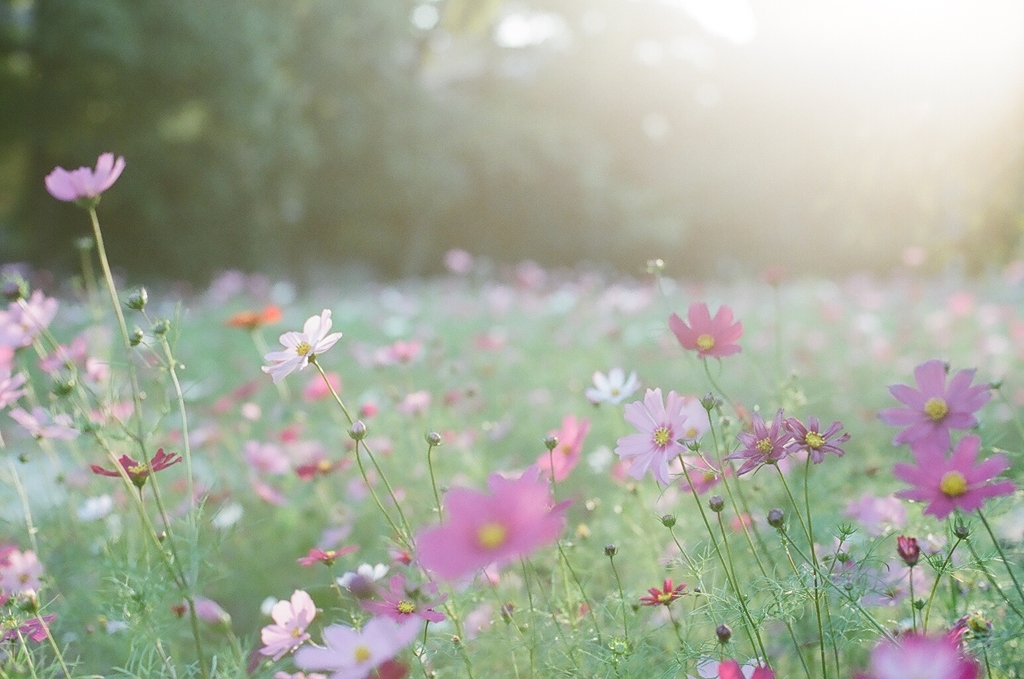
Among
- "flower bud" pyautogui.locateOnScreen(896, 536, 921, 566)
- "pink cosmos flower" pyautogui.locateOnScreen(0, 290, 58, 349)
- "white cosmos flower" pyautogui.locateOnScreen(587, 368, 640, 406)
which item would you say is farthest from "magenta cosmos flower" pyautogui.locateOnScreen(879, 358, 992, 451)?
"pink cosmos flower" pyautogui.locateOnScreen(0, 290, 58, 349)

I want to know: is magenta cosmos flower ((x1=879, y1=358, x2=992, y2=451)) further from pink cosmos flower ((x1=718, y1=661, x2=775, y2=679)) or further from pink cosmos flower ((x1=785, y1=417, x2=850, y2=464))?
pink cosmos flower ((x1=718, y1=661, x2=775, y2=679))

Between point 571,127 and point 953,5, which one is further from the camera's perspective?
point 571,127

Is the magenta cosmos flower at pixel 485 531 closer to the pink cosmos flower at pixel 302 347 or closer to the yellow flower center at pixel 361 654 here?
the yellow flower center at pixel 361 654

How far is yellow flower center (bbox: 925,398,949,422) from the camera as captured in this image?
88cm

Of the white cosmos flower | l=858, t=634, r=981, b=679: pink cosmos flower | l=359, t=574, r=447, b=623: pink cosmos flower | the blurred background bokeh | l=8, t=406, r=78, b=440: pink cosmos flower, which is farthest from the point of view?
the blurred background bokeh

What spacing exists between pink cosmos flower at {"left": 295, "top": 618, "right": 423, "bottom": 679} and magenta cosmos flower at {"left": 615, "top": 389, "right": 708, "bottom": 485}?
33cm

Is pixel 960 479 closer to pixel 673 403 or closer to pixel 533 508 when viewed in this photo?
pixel 673 403

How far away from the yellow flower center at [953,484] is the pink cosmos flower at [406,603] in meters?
0.51

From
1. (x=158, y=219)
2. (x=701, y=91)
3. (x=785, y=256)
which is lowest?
(x=158, y=219)

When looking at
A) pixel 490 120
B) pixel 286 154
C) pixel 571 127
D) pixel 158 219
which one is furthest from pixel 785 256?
pixel 158 219

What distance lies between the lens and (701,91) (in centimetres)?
1505

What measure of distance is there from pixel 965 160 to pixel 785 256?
12456mm

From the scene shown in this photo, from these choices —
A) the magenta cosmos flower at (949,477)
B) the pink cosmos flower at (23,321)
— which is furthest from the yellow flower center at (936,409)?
the pink cosmos flower at (23,321)

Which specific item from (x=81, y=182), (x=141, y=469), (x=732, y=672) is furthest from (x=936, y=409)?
(x=81, y=182)
